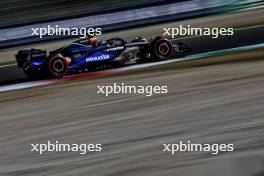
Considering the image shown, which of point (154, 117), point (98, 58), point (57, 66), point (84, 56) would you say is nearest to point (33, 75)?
point (57, 66)

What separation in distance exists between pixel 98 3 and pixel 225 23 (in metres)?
4.47

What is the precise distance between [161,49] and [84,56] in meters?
1.65

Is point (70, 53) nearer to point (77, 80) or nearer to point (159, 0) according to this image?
point (77, 80)

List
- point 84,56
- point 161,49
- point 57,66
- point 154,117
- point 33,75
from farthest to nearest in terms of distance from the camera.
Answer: point 161,49
point 33,75
point 84,56
point 57,66
point 154,117

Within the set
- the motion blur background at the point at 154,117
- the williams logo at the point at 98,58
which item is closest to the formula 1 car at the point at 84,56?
the williams logo at the point at 98,58

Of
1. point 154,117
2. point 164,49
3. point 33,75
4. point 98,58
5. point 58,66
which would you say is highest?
point 164,49

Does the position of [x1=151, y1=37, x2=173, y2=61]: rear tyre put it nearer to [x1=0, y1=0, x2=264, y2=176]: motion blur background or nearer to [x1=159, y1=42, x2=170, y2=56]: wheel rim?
[x1=159, y1=42, x2=170, y2=56]: wheel rim

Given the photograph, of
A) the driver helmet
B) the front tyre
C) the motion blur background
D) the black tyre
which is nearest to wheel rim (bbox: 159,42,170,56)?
the motion blur background

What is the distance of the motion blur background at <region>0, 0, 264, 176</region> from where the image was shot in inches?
249

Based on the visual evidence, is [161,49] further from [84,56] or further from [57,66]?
[57,66]

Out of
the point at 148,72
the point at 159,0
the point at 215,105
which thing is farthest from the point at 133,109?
the point at 159,0

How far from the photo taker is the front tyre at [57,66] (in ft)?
40.2

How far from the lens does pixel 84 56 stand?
12.4m

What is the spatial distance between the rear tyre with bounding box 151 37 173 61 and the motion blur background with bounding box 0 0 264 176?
60 cm
